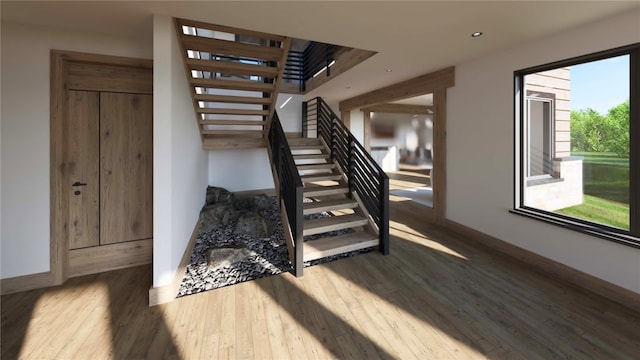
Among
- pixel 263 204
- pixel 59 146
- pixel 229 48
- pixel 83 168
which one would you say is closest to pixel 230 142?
pixel 263 204

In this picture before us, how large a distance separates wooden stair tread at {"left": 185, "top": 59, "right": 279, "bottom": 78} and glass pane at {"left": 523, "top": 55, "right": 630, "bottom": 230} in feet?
9.68

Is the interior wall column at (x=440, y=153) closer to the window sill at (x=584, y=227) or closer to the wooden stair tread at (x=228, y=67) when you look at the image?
the window sill at (x=584, y=227)

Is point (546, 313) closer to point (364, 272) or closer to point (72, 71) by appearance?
point (364, 272)

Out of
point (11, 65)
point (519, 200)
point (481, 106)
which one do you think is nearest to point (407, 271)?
point (519, 200)

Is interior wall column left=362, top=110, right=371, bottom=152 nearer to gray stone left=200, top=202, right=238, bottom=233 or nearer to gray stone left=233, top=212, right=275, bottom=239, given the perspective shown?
gray stone left=200, top=202, right=238, bottom=233

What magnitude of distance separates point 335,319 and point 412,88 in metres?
3.78

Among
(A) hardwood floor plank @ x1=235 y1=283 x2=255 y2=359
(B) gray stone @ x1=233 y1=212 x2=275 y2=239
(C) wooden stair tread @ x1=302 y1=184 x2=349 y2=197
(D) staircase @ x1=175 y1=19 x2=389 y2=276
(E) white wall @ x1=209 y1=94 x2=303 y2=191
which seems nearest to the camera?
(A) hardwood floor plank @ x1=235 y1=283 x2=255 y2=359

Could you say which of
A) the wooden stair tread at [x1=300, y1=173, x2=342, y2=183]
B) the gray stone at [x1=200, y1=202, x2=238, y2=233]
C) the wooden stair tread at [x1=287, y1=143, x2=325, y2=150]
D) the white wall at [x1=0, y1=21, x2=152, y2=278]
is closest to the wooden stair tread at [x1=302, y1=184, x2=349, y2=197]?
the wooden stair tread at [x1=300, y1=173, x2=342, y2=183]

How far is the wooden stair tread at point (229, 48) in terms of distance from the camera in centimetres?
253

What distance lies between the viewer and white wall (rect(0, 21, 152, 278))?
7.45ft

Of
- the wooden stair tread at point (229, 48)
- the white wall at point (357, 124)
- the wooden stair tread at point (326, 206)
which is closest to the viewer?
the wooden stair tread at point (229, 48)

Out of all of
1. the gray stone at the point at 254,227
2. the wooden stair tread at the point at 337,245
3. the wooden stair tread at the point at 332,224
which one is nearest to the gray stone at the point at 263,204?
the gray stone at the point at 254,227

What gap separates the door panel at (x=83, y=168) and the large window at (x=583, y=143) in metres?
4.48

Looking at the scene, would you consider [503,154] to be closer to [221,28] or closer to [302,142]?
[302,142]
